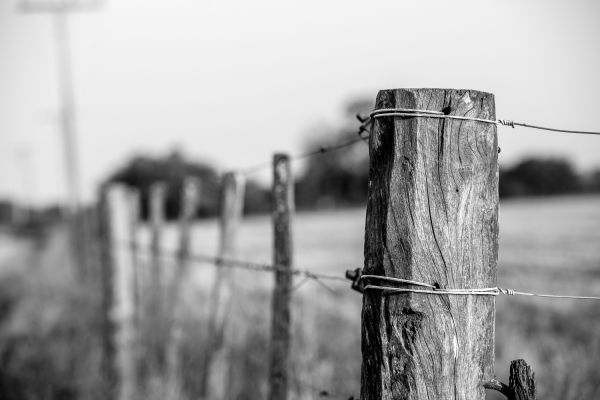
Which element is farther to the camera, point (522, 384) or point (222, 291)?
point (222, 291)

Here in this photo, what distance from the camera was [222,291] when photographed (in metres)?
3.80

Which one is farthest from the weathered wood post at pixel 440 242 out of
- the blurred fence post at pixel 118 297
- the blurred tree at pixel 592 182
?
the blurred tree at pixel 592 182

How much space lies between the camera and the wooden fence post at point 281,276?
2.39m

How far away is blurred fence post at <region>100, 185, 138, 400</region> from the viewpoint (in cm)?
431

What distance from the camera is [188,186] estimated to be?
19.8 ft

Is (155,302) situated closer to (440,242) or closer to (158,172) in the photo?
(440,242)

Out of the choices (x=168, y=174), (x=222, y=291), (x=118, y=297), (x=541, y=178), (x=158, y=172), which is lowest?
(x=118, y=297)

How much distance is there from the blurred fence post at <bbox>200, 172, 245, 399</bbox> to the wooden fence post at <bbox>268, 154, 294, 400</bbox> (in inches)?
50.5

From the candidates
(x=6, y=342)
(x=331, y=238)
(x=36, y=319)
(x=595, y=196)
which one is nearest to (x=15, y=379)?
(x=6, y=342)

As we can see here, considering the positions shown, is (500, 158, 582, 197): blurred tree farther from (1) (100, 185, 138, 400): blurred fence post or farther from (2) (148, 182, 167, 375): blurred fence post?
(1) (100, 185, 138, 400): blurred fence post

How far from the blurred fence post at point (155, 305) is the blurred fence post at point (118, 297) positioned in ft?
1.20

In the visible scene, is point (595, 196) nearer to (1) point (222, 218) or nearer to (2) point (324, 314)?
(2) point (324, 314)

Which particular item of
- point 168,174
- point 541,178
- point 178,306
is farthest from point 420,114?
point 168,174

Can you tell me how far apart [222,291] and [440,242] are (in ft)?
8.73
